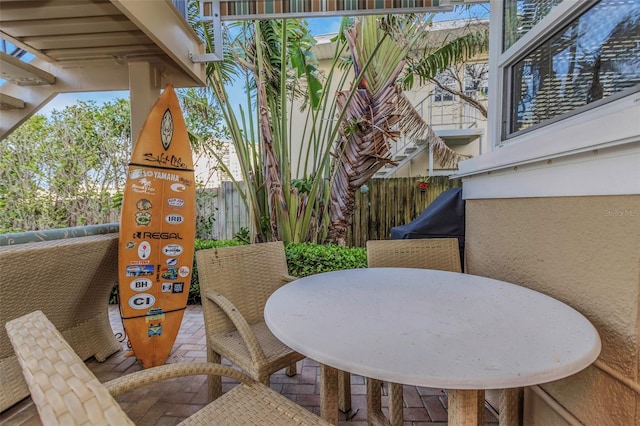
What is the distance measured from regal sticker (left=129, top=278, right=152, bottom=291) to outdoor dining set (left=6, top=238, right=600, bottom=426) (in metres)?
0.86

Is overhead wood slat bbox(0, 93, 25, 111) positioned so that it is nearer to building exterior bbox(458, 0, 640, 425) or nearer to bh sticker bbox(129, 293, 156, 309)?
bh sticker bbox(129, 293, 156, 309)

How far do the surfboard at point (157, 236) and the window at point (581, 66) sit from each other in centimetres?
242

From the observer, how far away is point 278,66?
3.84 metres

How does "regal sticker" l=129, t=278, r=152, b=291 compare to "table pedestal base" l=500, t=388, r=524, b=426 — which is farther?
"regal sticker" l=129, t=278, r=152, b=291

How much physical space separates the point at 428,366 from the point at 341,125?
3255 mm

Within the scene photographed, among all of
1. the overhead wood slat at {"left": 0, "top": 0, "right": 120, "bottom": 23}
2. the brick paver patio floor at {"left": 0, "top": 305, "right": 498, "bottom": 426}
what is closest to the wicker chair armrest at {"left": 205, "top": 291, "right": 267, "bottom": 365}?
the brick paver patio floor at {"left": 0, "top": 305, "right": 498, "bottom": 426}

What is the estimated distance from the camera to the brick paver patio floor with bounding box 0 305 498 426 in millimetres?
1679

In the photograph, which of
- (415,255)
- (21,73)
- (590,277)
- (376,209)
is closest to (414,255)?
(415,255)

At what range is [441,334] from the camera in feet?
3.01

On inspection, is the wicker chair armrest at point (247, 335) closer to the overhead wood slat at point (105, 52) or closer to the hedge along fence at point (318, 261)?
the hedge along fence at point (318, 261)

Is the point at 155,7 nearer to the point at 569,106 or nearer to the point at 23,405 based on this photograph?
the point at 569,106

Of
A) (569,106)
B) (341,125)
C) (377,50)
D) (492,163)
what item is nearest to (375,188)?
(341,125)

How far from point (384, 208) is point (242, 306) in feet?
14.1

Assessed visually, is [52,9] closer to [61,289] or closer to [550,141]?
[61,289]
